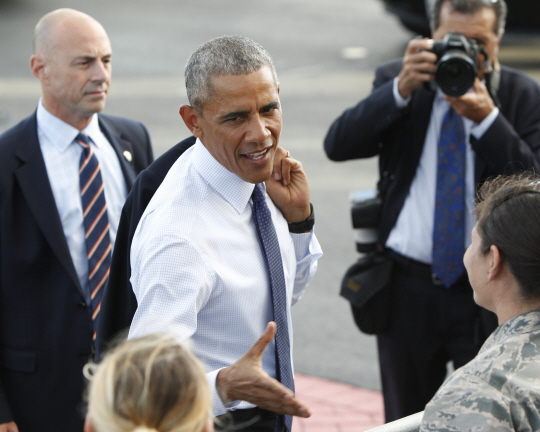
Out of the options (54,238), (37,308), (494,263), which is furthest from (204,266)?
(37,308)

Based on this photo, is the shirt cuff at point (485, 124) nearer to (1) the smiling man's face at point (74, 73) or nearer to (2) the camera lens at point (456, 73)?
(2) the camera lens at point (456, 73)

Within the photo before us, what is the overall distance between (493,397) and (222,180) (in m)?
1.08

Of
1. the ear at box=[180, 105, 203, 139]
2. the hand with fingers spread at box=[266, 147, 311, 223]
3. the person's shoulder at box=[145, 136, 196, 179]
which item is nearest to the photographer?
the ear at box=[180, 105, 203, 139]

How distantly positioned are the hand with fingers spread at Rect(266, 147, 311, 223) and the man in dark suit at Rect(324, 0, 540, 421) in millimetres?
982

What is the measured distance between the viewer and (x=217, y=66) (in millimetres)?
2248

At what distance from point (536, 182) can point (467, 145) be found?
1394 mm

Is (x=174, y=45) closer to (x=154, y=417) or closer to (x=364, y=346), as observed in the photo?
(x=364, y=346)

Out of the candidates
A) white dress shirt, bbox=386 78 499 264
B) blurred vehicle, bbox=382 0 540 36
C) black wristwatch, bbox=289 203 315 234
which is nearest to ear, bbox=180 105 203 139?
black wristwatch, bbox=289 203 315 234

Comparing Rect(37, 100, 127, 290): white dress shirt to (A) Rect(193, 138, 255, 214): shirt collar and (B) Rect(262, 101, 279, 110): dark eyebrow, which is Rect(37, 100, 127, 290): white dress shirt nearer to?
(A) Rect(193, 138, 255, 214): shirt collar

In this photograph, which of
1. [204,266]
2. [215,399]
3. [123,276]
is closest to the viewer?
[215,399]

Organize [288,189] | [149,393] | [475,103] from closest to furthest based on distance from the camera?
[149,393], [288,189], [475,103]

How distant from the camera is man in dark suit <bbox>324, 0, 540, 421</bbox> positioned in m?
3.37

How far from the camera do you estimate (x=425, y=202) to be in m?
3.48

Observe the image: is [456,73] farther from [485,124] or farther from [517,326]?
[517,326]
